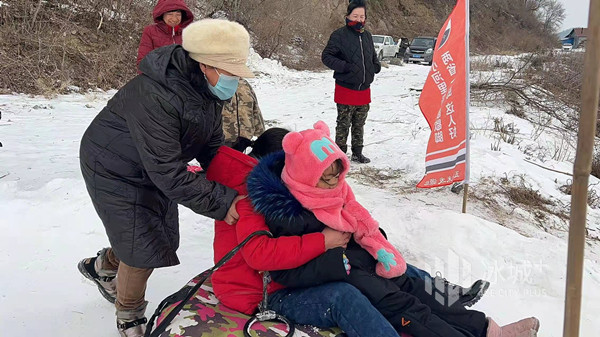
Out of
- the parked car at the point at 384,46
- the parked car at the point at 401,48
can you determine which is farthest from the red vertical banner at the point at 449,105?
the parked car at the point at 401,48

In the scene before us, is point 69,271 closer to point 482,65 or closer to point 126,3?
point 126,3

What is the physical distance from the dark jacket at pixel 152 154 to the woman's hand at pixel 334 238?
494mm

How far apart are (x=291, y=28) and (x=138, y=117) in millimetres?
18060

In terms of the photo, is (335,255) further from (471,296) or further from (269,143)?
(471,296)

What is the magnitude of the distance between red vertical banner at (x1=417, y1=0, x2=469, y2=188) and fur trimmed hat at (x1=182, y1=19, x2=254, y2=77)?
2280 mm

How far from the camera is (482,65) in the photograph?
13.7m

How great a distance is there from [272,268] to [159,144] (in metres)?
0.73

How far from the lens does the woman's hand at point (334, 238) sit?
6.86 ft

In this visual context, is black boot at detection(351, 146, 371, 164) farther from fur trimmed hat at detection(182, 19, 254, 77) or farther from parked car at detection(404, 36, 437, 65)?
parked car at detection(404, 36, 437, 65)

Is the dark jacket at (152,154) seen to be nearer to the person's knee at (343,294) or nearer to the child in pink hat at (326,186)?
the child in pink hat at (326,186)

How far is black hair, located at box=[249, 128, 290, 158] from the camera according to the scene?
2.36 metres

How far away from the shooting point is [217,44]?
72.9 inches

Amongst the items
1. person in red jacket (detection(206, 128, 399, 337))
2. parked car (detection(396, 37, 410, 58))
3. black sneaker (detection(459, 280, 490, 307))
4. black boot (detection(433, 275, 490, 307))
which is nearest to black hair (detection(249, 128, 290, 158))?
person in red jacket (detection(206, 128, 399, 337))

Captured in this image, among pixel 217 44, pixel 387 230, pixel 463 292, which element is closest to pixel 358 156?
pixel 387 230
